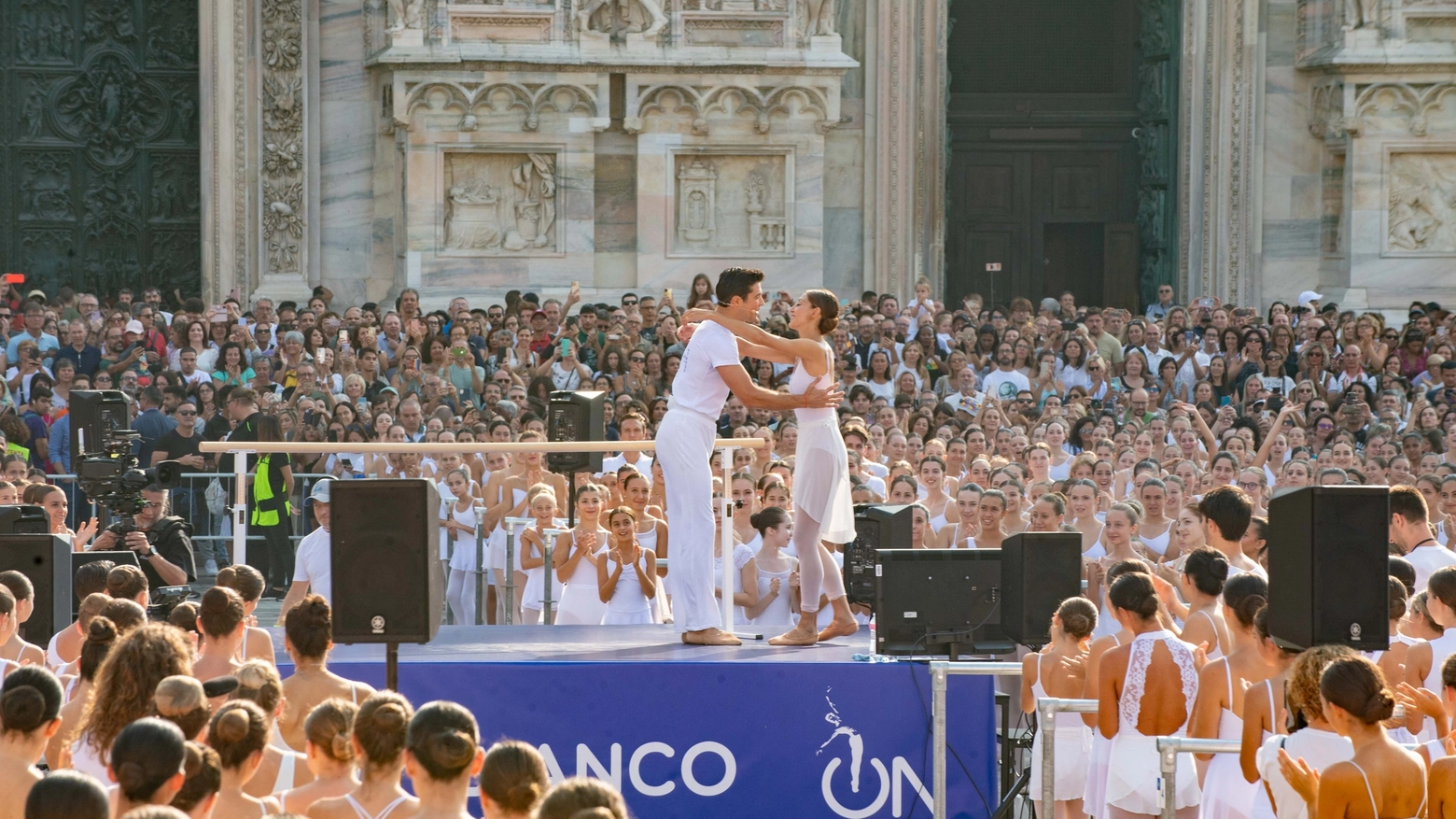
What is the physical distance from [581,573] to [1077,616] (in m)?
4.08

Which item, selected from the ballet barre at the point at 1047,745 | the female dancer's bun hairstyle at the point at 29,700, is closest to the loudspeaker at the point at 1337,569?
the ballet barre at the point at 1047,745

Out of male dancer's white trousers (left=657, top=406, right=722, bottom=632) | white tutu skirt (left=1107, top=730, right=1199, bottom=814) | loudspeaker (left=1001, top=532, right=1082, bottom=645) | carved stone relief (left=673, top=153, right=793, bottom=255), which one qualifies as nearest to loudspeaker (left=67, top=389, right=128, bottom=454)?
male dancer's white trousers (left=657, top=406, right=722, bottom=632)

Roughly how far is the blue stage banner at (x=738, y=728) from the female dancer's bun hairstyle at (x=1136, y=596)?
4.97 feet

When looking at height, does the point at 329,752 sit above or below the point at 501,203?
below

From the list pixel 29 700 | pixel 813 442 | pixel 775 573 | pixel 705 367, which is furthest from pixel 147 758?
pixel 775 573

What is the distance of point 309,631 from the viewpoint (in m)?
7.48

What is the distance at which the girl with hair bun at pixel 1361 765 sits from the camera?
5828 millimetres

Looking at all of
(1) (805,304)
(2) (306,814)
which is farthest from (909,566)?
(2) (306,814)

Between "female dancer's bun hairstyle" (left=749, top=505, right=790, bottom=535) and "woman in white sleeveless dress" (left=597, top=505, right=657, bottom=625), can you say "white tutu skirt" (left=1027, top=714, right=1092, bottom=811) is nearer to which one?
"female dancer's bun hairstyle" (left=749, top=505, right=790, bottom=535)

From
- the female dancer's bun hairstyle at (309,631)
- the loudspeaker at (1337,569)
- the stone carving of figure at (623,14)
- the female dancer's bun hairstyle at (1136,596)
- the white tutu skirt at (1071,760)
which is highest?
the stone carving of figure at (623,14)

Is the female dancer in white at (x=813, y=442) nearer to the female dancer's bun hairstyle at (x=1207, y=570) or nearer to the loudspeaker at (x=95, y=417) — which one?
the female dancer's bun hairstyle at (x=1207, y=570)

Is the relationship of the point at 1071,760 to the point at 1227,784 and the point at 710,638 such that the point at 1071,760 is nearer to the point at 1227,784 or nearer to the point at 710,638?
the point at 1227,784

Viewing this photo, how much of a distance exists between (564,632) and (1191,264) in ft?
46.3

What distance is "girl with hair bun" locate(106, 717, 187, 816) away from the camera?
497cm
